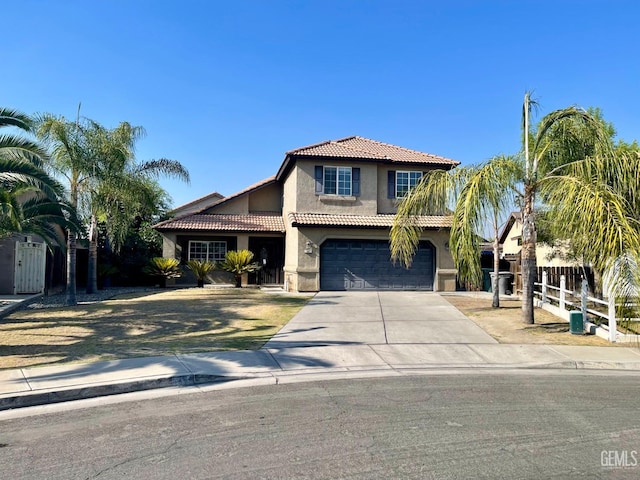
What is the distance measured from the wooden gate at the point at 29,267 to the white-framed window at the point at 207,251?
23.0 ft

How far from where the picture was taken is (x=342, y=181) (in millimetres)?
22672

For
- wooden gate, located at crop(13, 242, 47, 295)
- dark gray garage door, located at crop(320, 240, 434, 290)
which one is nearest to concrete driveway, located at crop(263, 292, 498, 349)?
dark gray garage door, located at crop(320, 240, 434, 290)

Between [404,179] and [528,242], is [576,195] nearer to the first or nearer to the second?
[528,242]

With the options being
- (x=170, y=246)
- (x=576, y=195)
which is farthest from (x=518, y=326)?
(x=170, y=246)

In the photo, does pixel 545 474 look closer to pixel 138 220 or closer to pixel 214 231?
pixel 214 231

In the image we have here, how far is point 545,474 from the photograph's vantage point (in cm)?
428

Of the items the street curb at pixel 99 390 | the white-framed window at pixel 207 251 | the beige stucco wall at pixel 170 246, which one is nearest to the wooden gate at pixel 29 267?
the beige stucco wall at pixel 170 246

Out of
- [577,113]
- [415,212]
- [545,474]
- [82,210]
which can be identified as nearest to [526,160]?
[577,113]

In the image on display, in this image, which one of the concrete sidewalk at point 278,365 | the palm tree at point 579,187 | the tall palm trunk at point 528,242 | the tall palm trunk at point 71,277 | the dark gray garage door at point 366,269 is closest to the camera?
the concrete sidewalk at point 278,365

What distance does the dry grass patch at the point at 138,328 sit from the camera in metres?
9.21

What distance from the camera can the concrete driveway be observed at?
1090 cm

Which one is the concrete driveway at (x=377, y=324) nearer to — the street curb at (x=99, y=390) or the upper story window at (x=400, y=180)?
the street curb at (x=99, y=390)

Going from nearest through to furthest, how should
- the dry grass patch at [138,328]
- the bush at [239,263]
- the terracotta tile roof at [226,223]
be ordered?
the dry grass patch at [138,328] → the bush at [239,263] → the terracotta tile roof at [226,223]

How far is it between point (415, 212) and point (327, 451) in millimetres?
9518
